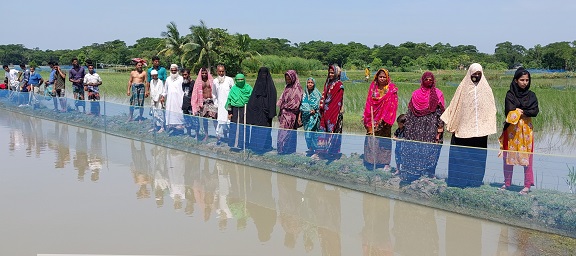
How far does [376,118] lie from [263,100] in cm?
172

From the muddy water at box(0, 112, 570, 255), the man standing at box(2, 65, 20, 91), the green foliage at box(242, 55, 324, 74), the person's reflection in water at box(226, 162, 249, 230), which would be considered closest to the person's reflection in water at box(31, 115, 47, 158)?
the muddy water at box(0, 112, 570, 255)

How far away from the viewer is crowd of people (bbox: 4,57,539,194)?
4.88 m

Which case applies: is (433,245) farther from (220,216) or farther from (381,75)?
(381,75)

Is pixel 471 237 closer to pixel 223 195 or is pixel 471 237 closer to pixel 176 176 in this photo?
pixel 223 195

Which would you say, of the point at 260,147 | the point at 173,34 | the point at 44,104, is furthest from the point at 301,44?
the point at 260,147

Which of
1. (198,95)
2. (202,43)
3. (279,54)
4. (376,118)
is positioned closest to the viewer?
(376,118)

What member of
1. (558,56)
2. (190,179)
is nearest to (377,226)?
(190,179)

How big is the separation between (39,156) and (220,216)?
3.83 m

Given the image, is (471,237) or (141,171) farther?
(141,171)

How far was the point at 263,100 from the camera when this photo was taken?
281 inches

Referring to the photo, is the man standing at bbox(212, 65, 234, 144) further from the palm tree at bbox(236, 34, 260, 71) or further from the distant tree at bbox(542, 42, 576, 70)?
the distant tree at bbox(542, 42, 576, 70)

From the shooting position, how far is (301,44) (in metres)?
70.8

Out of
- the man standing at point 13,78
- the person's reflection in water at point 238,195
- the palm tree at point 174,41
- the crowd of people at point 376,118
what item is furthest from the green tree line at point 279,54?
the person's reflection in water at point 238,195

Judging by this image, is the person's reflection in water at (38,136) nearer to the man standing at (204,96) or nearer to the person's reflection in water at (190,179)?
the person's reflection in water at (190,179)
